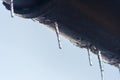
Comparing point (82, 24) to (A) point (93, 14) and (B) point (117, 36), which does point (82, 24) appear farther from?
(B) point (117, 36)

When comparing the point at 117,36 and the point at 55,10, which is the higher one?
the point at 55,10

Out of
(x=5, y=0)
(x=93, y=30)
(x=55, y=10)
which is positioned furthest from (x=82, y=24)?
(x=5, y=0)

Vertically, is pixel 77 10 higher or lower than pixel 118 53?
higher

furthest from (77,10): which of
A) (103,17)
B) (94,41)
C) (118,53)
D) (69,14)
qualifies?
(118,53)

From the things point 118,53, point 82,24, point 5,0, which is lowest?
point 118,53

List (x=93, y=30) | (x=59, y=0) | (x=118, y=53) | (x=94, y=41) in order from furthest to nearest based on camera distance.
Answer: (x=118, y=53) → (x=94, y=41) → (x=93, y=30) → (x=59, y=0)

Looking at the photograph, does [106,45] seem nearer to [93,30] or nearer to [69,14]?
[93,30]

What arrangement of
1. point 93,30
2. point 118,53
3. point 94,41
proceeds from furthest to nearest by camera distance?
point 118,53 < point 94,41 < point 93,30

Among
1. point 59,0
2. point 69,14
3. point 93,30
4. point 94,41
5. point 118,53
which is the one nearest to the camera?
point 59,0

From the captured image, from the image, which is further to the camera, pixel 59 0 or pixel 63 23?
pixel 63 23
